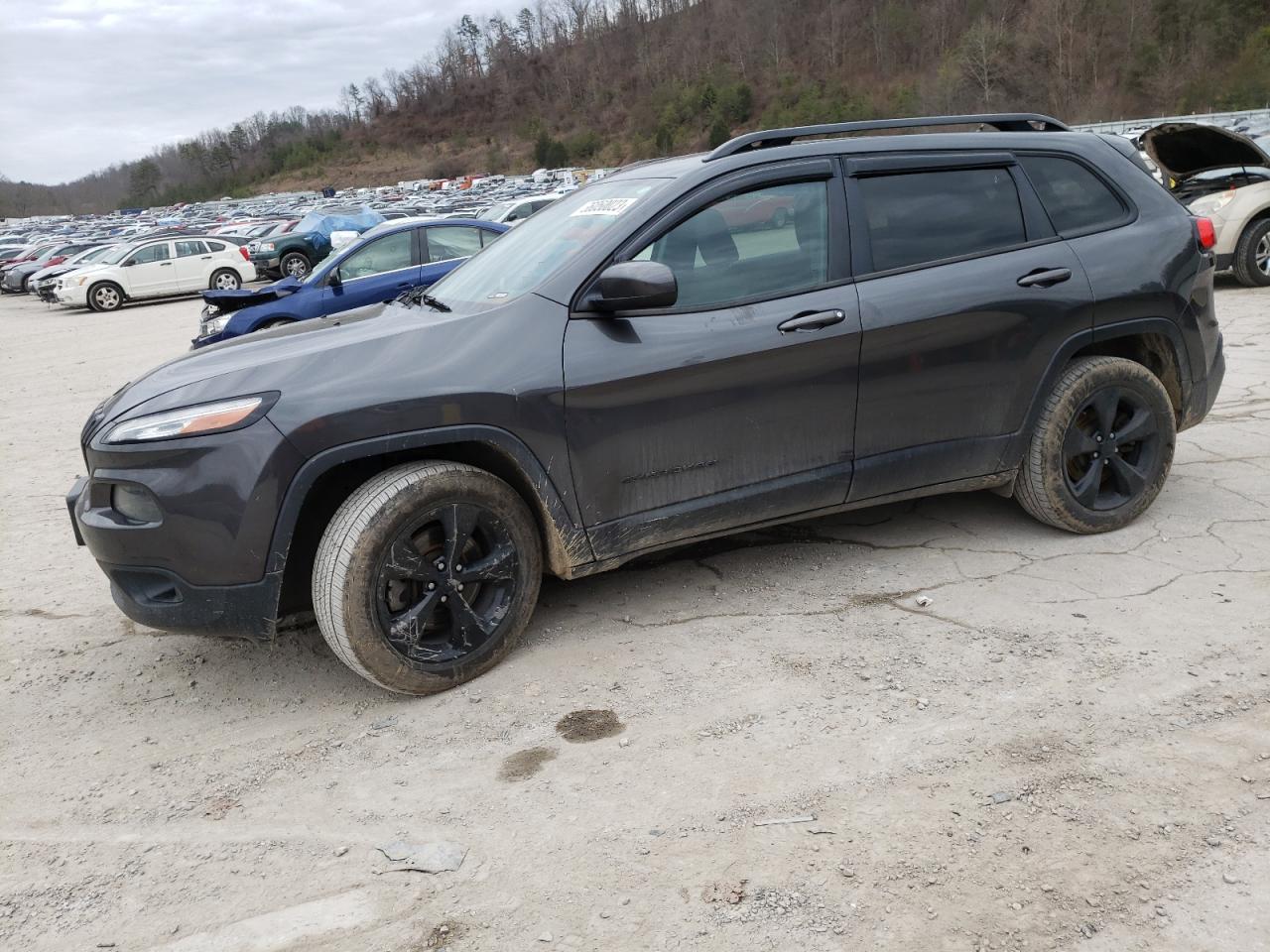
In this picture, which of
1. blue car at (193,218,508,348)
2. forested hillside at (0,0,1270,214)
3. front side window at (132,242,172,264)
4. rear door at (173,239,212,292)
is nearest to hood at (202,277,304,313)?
blue car at (193,218,508,348)

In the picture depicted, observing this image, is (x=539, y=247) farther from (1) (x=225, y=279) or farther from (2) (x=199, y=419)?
(1) (x=225, y=279)

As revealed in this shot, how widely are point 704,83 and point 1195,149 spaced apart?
10222 cm

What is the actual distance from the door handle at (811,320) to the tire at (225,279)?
22179 millimetres

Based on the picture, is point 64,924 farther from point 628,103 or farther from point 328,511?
point 628,103

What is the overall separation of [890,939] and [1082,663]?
5.01 feet

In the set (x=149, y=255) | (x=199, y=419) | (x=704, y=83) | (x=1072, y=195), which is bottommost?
(x=199, y=419)

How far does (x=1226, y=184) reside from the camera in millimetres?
10711

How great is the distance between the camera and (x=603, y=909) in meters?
2.39

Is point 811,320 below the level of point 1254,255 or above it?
above

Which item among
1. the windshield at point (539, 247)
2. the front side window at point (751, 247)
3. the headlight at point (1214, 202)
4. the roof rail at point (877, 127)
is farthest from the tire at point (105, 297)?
the front side window at point (751, 247)

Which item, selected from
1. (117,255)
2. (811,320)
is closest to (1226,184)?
(811,320)

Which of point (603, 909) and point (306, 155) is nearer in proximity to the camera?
point (603, 909)

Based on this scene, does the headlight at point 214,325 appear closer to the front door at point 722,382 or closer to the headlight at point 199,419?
the headlight at point 199,419

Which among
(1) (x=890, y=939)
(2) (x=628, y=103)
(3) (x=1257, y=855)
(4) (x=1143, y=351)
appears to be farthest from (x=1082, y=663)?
(2) (x=628, y=103)
